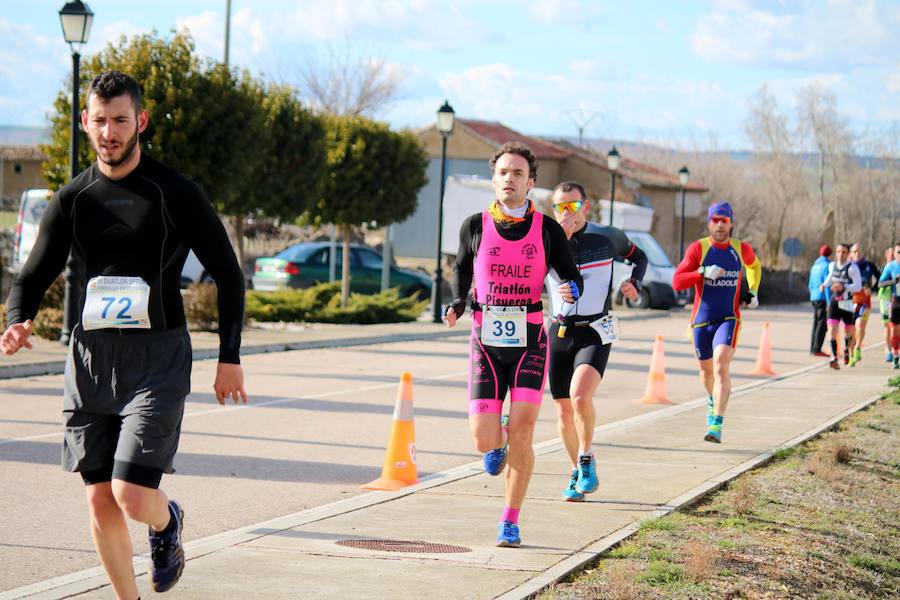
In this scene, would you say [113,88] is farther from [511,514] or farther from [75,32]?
[75,32]

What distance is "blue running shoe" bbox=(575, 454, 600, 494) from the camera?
871 centimetres

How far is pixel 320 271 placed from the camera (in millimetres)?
34375

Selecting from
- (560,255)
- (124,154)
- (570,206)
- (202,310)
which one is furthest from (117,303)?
(202,310)

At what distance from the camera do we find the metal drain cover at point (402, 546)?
23.0 ft

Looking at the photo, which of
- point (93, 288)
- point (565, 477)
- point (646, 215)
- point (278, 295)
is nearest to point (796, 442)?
point (565, 477)

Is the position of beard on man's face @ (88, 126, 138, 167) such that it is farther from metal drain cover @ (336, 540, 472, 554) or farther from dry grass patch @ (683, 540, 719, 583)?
dry grass patch @ (683, 540, 719, 583)

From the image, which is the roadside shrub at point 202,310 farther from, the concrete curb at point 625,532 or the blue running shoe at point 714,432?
the blue running shoe at point 714,432

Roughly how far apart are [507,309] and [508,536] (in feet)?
3.86

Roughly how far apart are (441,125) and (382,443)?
1808 centimetres

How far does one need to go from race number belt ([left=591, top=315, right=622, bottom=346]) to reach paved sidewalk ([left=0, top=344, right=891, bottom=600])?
101 cm

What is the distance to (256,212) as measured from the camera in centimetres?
2720

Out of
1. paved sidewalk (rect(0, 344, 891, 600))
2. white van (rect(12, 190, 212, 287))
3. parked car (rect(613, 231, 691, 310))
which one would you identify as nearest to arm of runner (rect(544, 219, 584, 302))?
paved sidewalk (rect(0, 344, 891, 600))

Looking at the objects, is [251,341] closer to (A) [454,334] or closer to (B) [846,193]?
(A) [454,334]

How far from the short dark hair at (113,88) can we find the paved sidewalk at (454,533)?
2164 millimetres
